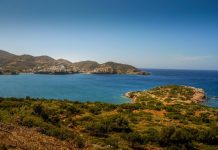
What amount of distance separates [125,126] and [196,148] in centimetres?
875

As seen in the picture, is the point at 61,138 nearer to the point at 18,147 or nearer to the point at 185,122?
the point at 18,147

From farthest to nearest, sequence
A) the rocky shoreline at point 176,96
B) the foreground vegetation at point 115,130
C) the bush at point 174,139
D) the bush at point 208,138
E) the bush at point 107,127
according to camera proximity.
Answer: the rocky shoreline at point 176,96, the bush at point 107,127, the bush at point 208,138, the bush at point 174,139, the foreground vegetation at point 115,130

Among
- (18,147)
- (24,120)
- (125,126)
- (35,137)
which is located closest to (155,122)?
(125,126)

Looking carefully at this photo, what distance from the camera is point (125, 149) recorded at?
2320cm

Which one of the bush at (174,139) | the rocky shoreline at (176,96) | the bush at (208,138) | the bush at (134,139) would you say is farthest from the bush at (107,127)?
the rocky shoreline at (176,96)

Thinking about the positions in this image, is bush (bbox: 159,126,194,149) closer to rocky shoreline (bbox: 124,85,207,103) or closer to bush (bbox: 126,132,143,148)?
bush (bbox: 126,132,143,148)

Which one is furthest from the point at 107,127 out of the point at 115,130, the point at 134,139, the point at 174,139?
the point at 174,139

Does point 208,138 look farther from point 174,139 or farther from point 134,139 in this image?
point 134,139

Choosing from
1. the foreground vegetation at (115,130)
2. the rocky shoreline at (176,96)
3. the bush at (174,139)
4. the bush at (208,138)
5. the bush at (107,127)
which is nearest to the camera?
the foreground vegetation at (115,130)

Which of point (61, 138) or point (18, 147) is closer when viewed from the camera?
point (18, 147)

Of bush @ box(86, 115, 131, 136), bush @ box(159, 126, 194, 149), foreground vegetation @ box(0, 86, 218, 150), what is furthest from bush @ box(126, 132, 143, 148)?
bush @ box(86, 115, 131, 136)

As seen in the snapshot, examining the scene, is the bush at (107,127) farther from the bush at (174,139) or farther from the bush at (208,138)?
the bush at (208,138)

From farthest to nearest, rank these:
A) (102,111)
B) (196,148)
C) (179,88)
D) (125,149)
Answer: (179,88) → (102,111) → (196,148) → (125,149)

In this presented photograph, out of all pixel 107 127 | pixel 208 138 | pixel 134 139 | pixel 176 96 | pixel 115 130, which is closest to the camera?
pixel 134 139
